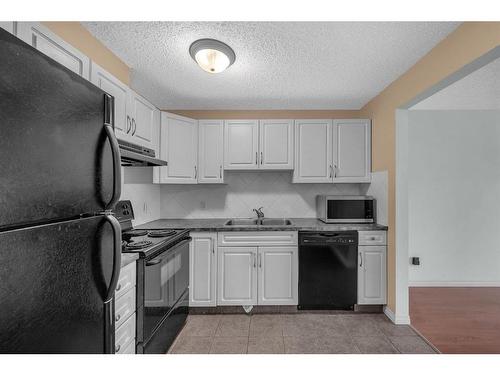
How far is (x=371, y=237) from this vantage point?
2686 mm

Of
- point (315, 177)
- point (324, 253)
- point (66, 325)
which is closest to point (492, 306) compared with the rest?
point (324, 253)

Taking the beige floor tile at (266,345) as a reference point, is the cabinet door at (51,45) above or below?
above

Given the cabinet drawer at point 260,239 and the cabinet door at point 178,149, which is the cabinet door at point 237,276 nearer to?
the cabinet drawer at point 260,239

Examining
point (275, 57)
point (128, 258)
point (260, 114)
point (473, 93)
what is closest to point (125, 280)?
point (128, 258)

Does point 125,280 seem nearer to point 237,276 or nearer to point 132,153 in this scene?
point 132,153

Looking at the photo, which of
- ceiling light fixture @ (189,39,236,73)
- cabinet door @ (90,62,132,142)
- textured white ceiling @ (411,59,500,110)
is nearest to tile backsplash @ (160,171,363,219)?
textured white ceiling @ (411,59,500,110)

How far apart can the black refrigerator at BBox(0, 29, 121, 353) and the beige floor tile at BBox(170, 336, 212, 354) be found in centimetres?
133

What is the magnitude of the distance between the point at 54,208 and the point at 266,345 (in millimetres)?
2026

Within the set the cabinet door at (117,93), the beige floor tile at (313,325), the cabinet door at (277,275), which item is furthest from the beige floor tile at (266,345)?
the cabinet door at (117,93)

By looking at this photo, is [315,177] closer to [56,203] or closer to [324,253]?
[324,253]

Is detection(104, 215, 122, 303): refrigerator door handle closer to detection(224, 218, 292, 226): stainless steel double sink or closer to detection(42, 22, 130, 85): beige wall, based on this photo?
detection(42, 22, 130, 85): beige wall

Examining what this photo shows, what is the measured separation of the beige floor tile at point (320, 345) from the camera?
206 cm

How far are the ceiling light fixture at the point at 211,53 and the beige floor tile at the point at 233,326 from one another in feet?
7.33

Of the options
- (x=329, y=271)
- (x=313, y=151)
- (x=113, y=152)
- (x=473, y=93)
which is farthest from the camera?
(x=313, y=151)
